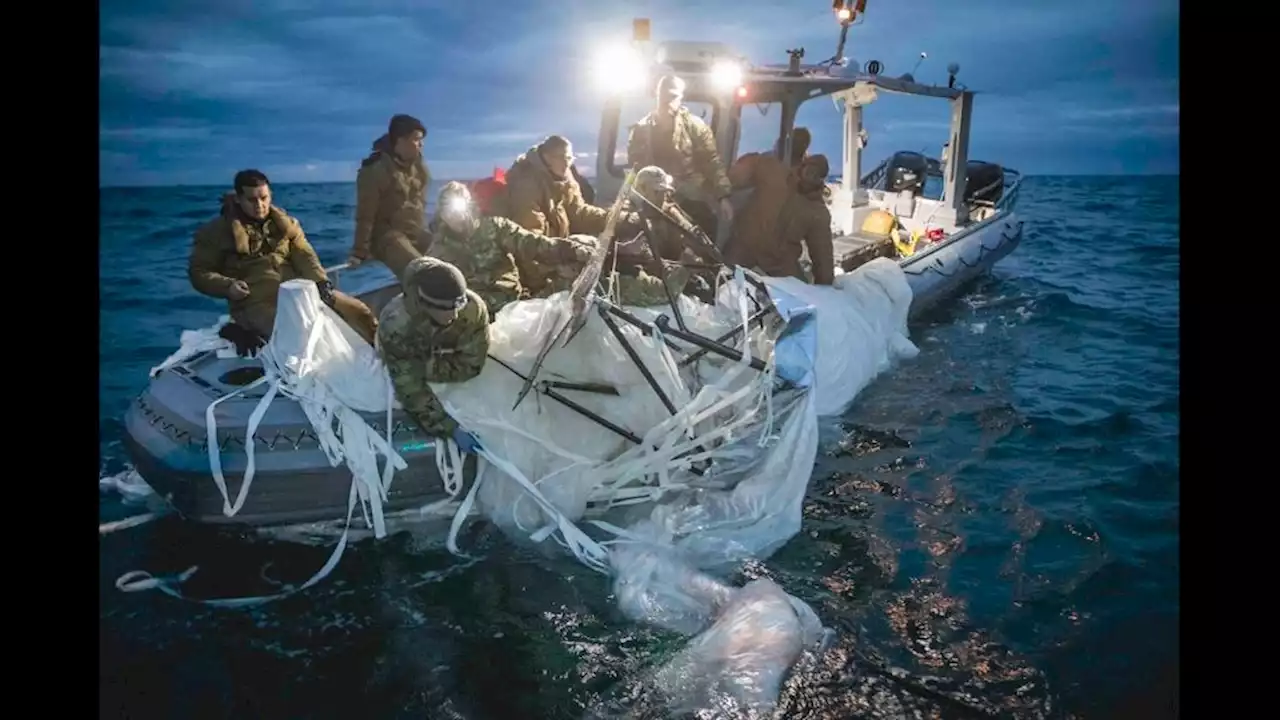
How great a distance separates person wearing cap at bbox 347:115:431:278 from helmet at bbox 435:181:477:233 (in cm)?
86

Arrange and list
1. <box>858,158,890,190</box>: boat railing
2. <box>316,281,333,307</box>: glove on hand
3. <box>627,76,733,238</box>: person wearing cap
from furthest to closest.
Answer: <box>858,158,890,190</box>: boat railing
<box>627,76,733,238</box>: person wearing cap
<box>316,281,333,307</box>: glove on hand

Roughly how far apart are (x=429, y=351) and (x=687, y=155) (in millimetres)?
2985

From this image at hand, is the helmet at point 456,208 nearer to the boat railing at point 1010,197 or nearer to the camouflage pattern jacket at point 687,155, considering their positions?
the camouflage pattern jacket at point 687,155

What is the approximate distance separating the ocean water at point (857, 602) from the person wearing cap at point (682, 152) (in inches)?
81.5

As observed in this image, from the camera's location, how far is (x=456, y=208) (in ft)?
14.4

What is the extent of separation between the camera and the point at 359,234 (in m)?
5.21

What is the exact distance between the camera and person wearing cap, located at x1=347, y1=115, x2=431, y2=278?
512 cm

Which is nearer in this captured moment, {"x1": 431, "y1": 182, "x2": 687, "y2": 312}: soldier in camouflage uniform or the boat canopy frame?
{"x1": 431, "y1": 182, "x2": 687, "y2": 312}: soldier in camouflage uniform

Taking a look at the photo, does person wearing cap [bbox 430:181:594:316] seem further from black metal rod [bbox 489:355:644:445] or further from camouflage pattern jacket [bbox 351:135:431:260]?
camouflage pattern jacket [bbox 351:135:431:260]

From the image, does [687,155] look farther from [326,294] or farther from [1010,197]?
[1010,197]

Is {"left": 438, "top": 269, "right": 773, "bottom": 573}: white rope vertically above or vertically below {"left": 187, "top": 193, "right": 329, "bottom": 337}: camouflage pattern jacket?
below

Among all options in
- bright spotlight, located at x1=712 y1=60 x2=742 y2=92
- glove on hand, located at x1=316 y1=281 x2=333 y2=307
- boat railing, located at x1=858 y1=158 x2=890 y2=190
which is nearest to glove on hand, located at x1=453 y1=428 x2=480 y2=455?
glove on hand, located at x1=316 y1=281 x2=333 y2=307
